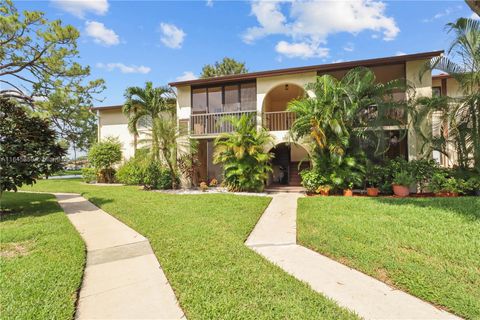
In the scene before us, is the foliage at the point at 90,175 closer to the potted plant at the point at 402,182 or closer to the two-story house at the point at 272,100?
the two-story house at the point at 272,100

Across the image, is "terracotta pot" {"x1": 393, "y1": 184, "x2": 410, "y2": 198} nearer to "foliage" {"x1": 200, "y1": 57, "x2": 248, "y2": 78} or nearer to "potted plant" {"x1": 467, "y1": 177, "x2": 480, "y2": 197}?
"potted plant" {"x1": 467, "y1": 177, "x2": 480, "y2": 197}

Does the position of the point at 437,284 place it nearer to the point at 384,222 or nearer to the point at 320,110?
the point at 384,222

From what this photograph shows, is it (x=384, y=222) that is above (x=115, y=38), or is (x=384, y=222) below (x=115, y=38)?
below

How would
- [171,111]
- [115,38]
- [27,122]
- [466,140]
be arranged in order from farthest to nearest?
[171,111], [115,38], [466,140], [27,122]

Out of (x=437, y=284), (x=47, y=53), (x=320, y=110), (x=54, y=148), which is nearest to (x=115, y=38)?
(x=47, y=53)

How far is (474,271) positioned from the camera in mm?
3479

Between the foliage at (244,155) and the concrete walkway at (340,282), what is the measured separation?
5.75 m

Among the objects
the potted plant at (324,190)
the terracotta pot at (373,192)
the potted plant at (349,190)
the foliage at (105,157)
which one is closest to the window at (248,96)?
the potted plant at (324,190)

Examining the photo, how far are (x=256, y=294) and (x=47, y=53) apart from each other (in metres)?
13.9

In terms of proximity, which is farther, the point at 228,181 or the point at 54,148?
the point at 228,181

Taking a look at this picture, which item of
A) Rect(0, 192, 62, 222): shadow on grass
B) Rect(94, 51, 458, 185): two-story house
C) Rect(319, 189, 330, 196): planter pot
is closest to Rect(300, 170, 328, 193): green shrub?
Rect(319, 189, 330, 196): planter pot

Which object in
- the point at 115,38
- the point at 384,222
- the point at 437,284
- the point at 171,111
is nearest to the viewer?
the point at 437,284

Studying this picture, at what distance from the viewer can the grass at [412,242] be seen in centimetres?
318

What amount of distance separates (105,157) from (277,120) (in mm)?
12560
